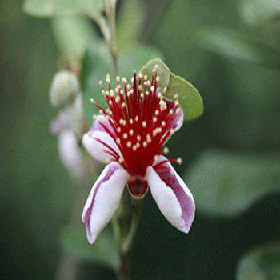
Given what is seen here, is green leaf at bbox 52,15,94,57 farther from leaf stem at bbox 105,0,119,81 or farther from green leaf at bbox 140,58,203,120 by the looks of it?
green leaf at bbox 140,58,203,120

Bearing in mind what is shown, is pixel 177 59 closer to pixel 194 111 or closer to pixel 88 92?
pixel 88 92

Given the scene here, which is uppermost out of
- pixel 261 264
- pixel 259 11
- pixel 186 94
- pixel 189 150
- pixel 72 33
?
pixel 186 94

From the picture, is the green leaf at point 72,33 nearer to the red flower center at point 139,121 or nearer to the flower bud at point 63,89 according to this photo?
the flower bud at point 63,89

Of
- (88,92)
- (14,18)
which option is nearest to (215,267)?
(88,92)

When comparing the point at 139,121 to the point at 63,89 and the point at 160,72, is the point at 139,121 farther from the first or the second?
the point at 63,89

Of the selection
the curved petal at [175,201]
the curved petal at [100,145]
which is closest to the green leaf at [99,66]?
the curved petal at [100,145]

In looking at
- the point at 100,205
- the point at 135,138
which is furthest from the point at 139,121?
the point at 100,205
